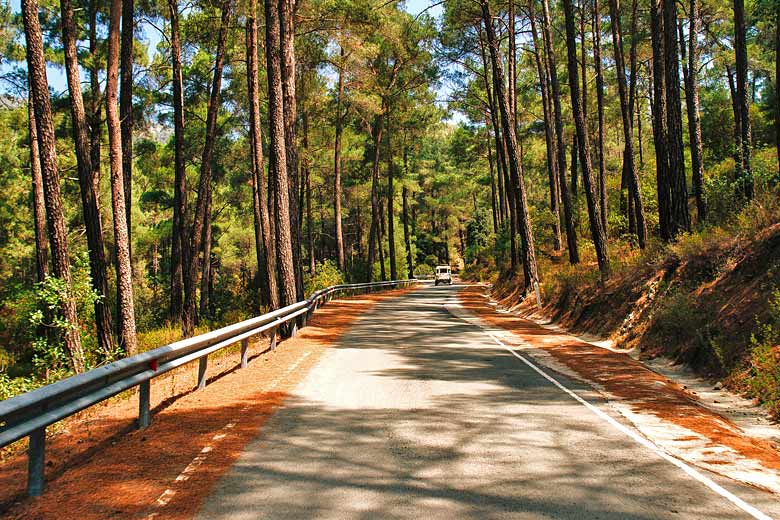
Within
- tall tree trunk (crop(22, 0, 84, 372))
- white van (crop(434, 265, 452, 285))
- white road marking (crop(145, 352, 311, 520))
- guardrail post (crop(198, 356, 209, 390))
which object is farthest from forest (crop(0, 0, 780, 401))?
white van (crop(434, 265, 452, 285))

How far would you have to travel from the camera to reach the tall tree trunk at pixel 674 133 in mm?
17656

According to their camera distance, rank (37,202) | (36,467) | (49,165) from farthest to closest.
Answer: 1. (37,202)
2. (49,165)
3. (36,467)

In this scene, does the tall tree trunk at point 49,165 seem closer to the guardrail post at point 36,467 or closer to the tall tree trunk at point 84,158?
the tall tree trunk at point 84,158

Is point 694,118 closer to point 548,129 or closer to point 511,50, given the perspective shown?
point 548,129

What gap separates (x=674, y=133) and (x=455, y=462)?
15362mm

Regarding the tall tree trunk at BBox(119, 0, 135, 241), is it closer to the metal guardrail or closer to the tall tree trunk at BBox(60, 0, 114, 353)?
the tall tree trunk at BBox(60, 0, 114, 353)

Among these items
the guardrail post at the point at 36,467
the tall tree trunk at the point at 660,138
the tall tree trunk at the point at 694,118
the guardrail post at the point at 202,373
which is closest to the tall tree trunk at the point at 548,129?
the tall tree trunk at the point at 694,118

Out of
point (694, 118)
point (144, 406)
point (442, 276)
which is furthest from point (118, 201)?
point (442, 276)

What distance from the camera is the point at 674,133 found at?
1802 cm

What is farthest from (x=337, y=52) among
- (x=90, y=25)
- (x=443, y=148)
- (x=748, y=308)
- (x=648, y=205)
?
(x=443, y=148)

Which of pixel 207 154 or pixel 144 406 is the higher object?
pixel 207 154

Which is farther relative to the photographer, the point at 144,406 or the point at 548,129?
the point at 548,129

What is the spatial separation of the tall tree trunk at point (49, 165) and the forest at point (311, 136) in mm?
50

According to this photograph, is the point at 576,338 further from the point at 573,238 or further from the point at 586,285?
the point at 573,238
